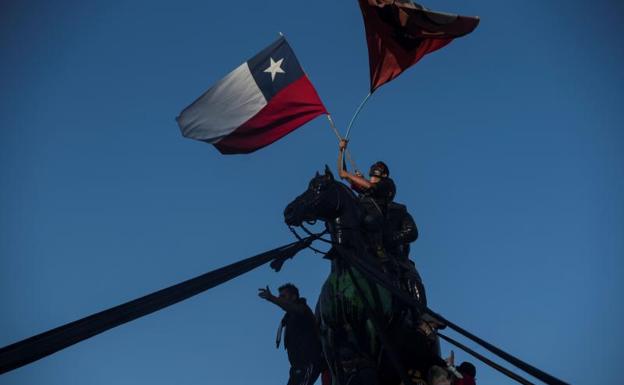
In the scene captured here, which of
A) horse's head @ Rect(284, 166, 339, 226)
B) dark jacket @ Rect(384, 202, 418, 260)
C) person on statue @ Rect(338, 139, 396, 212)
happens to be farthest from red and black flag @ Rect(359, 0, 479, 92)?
horse's head @ Rect(284, 166, 339, 226)

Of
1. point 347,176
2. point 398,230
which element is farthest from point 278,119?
point 398,230

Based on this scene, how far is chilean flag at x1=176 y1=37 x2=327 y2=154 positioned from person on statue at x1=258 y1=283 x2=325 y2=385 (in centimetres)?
292

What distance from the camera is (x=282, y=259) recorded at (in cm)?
1295

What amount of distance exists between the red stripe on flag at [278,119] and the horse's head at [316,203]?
3.04m

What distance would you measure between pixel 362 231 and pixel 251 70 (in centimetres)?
472

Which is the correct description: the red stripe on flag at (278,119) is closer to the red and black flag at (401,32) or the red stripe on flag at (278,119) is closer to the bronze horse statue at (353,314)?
the red and black flag at (401,32)

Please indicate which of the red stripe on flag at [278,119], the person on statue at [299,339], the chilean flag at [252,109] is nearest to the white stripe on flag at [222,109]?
the chilean flag at [252,109]

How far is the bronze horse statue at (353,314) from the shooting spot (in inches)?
502

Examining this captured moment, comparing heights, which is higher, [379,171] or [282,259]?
[379,171]

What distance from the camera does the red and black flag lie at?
52.2ft

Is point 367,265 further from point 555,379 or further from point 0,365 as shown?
point 0,365

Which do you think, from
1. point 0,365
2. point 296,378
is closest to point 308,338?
point 296,378

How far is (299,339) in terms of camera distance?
14.7m

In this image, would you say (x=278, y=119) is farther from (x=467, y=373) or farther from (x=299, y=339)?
(x=467, y=373)
